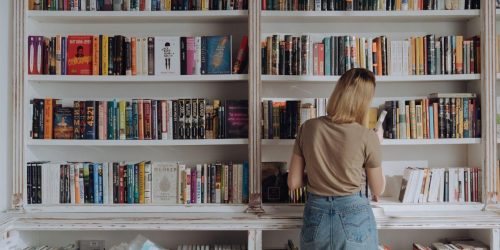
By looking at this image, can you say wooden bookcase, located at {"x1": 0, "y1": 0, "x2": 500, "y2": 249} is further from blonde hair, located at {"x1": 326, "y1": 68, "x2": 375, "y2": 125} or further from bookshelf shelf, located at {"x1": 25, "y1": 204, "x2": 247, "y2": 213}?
blonde hair, located at {"x1": 326, "y1": 68, "x2": 375, "y2": 125}

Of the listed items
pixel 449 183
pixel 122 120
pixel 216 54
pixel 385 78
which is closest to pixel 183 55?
pixel 216 54

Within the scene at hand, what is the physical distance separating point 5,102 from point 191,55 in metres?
1.07

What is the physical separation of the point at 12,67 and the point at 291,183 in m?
1.68

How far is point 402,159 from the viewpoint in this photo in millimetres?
2764

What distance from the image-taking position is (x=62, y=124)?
256cm

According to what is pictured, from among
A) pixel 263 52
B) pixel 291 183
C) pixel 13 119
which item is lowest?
pixel 291 183

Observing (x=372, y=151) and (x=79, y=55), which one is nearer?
(x=372, y=151)

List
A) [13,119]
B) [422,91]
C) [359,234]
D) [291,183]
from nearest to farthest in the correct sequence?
[359,234], [291,183], [13,119], [422,91]

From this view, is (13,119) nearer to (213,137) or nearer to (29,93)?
(29,93)

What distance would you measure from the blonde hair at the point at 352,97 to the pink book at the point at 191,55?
2.83ft

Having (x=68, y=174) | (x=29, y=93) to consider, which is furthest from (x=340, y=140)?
(x=29, y=93)

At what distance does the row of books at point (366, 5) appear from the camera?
2.53 meters

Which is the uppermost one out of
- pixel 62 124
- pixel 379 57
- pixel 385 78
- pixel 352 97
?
pixel 379 57

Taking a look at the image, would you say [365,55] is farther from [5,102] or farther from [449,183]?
[5,102]
